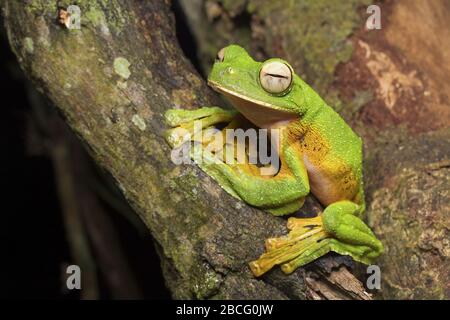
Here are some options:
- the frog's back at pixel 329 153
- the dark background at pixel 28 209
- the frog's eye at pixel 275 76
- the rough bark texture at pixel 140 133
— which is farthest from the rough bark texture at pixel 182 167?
the dark background at pixel 28 209

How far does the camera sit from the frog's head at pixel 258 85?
7.87 ft

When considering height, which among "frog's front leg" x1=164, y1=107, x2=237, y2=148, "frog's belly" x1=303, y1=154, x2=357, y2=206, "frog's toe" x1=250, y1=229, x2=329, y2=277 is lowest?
"frog's toe" x1=250, y1=229, x2=329, y2=277

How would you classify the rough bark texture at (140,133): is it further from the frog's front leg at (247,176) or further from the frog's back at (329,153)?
the frog's back at (329,153)

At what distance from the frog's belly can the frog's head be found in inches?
11.6

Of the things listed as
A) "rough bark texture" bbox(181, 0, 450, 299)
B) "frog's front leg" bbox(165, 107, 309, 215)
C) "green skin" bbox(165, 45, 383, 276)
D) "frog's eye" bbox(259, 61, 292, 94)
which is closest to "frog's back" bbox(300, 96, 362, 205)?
"green skin" bbox(165, 45, 383, 276)

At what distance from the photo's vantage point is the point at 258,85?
2432mm

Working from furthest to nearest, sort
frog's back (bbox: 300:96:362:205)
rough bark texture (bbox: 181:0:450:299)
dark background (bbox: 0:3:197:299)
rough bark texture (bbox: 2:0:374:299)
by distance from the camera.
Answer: dark background (bbox: 0:3:197:299) → rough bark texture (bbox: 181:0:450:299) → frog's back (bbox: 300:96:362:205) → rough bark texture (bbox: 2:0:374:299)

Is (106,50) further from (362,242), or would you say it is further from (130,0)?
(362,242)

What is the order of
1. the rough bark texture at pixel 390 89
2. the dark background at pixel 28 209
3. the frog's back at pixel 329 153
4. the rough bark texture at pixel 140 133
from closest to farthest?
the rough bark texture at pixel 140 133, the frog's back at pixel 329 153, the rough bark texture at pixel 390 89, the dark background at pixel 28 209

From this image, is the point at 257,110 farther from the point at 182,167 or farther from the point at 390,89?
the point at 390,89

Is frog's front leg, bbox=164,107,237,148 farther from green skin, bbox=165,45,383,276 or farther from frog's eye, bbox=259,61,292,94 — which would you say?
frog's eye, bbox=259,61,292,94

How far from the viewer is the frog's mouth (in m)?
Result: 2.42

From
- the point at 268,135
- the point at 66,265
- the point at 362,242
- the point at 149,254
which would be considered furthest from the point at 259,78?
the point at 149,254

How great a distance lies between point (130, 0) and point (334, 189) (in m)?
1.31
